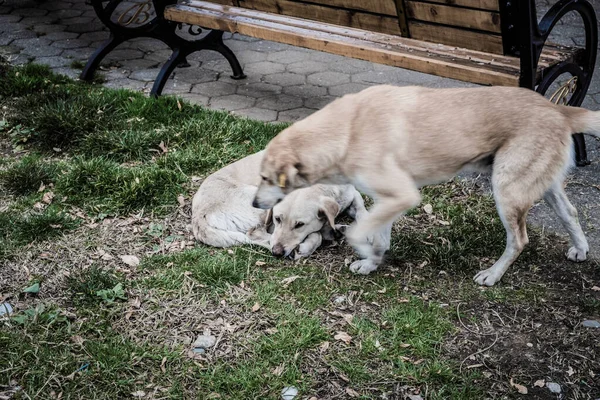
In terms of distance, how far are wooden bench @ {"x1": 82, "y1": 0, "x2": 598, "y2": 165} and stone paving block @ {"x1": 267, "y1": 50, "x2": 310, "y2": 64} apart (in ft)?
4.45

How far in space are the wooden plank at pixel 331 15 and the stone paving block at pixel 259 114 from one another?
1.01 metres

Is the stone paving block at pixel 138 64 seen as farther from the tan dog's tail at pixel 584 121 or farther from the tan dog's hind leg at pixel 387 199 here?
the tan dog's tail at pixel 584 121

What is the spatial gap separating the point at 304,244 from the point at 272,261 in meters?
0.26

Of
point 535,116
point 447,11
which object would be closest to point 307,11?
point 447,11

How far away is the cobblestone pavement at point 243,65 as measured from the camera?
22.9 ft

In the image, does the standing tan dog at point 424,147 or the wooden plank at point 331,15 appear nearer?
the standing tan dog at point 424,147

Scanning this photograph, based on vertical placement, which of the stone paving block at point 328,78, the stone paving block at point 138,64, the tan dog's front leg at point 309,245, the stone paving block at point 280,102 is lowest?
the tan dog's front leg at point 309,245

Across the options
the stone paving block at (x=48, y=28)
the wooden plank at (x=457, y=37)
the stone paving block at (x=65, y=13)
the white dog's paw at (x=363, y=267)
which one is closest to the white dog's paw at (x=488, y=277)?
the white dog's paw at (x=363, y=267)

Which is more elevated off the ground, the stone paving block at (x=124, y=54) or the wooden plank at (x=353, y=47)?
the wooden plank at (x=353, y=47)

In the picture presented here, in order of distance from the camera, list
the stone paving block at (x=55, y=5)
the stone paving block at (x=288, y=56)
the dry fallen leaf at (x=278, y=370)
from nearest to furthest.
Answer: the dry fallen leaf at (x=278, y=370) → the stone paving block at (x=288, y=56) → the stone paving block at (x=55, y=5)

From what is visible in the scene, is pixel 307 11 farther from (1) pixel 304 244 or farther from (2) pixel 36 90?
(2) pixel 36 90

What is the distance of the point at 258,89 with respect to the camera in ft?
23.9

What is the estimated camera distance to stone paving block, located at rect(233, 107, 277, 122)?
6.61 metres

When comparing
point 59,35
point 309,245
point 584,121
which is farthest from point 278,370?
point 59,35
